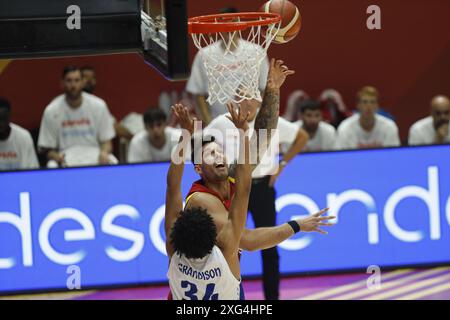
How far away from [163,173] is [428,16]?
407 cm

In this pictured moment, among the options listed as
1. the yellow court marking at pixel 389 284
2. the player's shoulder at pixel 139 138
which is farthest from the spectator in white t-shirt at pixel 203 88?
the yellow court marking at pixel 389 284

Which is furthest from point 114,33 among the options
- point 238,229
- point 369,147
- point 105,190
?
point 369,147

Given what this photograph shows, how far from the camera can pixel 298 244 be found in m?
8.88

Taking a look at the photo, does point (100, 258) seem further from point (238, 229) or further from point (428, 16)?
point (428, 16)

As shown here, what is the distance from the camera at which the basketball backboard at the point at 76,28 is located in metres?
5.53

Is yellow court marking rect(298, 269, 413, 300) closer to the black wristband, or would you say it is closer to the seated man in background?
the black wristband

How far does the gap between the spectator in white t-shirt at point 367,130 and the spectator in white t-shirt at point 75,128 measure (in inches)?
85.7

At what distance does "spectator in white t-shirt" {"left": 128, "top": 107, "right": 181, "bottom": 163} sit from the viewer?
30.9ft

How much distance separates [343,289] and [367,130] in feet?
6.07

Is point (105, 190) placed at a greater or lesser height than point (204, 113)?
lesser

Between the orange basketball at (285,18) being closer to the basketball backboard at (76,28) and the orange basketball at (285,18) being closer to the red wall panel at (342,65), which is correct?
the basketball backboard at (76,28)

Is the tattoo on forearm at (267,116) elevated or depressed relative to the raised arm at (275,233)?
elevated

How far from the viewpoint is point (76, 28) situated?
5574mm

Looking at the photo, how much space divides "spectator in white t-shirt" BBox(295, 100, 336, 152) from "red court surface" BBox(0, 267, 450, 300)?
4.39ft
